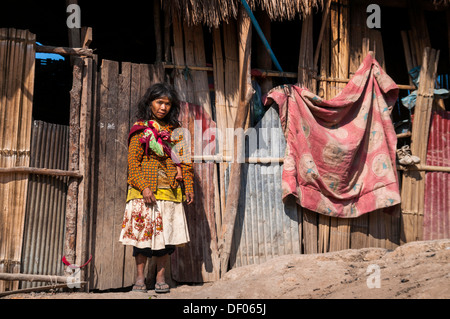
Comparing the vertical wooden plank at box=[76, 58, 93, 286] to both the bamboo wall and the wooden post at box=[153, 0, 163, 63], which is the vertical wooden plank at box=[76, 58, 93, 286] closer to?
the bamboo wall

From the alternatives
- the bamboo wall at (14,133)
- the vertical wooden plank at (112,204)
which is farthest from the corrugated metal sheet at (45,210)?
the vertical wooden plank at (112,204)

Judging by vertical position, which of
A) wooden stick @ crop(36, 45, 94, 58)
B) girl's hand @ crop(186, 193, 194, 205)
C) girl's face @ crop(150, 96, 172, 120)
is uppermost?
wooden stick @ crop(36, 45, 94, 58)

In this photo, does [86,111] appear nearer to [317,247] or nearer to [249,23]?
[249,23]

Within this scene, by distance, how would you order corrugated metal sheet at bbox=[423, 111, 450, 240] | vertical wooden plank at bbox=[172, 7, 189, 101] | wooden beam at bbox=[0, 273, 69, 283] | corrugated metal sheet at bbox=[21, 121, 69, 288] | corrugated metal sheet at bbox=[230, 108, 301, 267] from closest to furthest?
wooden beam at bbox=[0, 273, 69, 283] → corrugated metal sheet at bbox=[21, 121, 69, 288] → corrugated metal sheet at bbox=[230, 108, 301, 267] → vertical wooden plank at bbox=[172, 7, 189, 101] → corrugated metal sheet at bbox=[423, 111, 450, 240]

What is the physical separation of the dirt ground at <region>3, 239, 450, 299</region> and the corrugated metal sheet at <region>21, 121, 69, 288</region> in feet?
0.94

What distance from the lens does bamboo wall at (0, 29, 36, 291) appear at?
15.5 feet

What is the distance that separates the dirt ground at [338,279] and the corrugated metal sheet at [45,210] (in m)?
0.29

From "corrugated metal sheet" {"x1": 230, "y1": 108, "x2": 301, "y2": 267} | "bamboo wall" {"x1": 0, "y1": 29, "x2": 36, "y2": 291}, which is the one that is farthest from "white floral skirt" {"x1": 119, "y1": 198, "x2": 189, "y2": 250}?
"bamboo wall" {"x1": 0, "y1": 29, "x2": 36, "y2": 291}

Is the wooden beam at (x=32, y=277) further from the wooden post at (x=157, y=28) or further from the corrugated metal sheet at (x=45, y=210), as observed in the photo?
the wooden post at (x=157, y=28)

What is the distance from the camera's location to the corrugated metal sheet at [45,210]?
15.8 feet

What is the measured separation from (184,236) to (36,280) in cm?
129

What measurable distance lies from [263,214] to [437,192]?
200 cm

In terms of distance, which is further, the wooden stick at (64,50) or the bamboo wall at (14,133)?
the wooden stick at (64,50)

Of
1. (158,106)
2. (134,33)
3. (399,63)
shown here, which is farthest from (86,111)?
(399,63)
